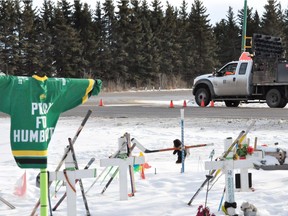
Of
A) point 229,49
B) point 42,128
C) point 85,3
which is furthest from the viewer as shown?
point 229,49

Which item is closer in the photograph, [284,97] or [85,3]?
[284,97]

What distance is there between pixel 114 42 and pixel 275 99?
121 ft

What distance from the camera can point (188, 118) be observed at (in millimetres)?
17672

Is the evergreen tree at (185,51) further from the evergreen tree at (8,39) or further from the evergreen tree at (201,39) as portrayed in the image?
the evergreen tree at (8,39)

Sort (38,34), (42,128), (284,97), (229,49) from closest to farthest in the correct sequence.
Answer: (42,128)
(284,97)
(38,34)
(229,49)

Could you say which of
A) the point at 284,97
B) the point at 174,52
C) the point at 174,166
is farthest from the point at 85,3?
the point at 174,166

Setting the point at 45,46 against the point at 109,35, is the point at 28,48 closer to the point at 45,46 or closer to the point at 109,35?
the point at 45,46

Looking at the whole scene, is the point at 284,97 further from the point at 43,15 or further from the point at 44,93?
the point at 43,15

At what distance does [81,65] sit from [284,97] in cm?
3446

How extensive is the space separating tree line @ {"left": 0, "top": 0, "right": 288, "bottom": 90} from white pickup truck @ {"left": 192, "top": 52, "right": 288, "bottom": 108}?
28.2 meters

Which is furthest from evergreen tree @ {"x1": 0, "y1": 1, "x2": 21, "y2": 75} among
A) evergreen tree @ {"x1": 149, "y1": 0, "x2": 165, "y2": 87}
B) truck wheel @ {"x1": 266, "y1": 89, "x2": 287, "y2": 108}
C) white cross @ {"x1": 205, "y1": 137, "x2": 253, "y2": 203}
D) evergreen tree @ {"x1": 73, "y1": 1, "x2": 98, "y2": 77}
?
white cross @ {"x1": 205, "y1": 137, "x2": 253, "y2": 203}

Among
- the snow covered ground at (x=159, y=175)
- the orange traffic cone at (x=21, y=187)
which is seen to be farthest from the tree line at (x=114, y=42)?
the orange traffic cone at (x=21, y=187)

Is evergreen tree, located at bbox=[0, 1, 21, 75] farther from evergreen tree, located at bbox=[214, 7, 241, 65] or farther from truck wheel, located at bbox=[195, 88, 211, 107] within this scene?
evergreen tree, located at bbox=[214, 7, 241, 65]

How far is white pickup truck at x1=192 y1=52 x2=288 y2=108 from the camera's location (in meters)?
21.9
